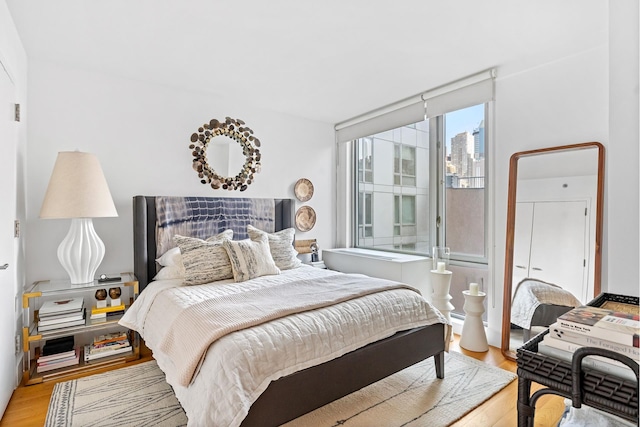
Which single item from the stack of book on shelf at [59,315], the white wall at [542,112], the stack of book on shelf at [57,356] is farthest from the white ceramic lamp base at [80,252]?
the white wall at [542,112]

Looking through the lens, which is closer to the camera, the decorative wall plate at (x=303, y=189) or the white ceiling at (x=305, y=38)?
the white ceiling at (x=305, y=38)

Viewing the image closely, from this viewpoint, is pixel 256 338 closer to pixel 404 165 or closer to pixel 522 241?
pixel 522 241

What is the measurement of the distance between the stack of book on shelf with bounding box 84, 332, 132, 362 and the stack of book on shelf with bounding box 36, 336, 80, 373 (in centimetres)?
9

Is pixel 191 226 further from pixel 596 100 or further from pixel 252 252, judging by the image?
pixel 596 100

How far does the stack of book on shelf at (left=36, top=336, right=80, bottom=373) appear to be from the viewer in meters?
2.41

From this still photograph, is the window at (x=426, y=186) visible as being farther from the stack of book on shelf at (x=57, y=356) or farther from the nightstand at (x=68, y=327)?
the stack of book on shelf at (x=57, y=356)

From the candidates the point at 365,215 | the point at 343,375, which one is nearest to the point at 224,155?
the point at 365,215

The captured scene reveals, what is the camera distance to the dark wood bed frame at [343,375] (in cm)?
157

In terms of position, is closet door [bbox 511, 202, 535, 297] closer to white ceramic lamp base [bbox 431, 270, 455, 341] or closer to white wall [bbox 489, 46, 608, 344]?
white wall [bbox 489, 46, 608, 344]

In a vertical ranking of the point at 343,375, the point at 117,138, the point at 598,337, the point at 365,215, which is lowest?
the point at 343,375

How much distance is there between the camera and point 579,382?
88 centimetres

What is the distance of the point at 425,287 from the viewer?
351cm

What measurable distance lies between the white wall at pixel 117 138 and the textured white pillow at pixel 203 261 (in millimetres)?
700

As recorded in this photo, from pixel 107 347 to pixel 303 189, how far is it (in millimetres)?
2595
